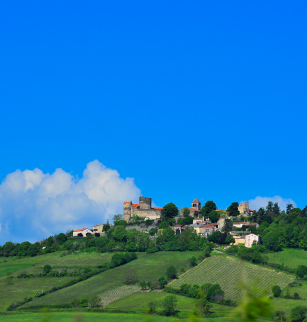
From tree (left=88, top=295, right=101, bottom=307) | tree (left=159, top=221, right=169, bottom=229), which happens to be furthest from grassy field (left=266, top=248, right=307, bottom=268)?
tree (left=88, top=295, right=101, bottom=307)

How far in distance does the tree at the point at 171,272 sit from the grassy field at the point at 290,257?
60.4ft

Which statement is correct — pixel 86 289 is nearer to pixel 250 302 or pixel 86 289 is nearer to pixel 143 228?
pixel 143 228

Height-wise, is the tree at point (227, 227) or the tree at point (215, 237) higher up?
the tree at point (227, 227)

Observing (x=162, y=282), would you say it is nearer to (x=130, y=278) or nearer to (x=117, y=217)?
(x=130, y=278)

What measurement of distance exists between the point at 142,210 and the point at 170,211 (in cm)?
718

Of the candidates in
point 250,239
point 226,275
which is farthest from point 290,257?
point 226,275

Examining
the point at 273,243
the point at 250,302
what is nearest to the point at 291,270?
the point at 273,243

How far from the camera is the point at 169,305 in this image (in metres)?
64.0

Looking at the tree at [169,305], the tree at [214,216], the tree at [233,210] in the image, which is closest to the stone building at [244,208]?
the tree at [233,210]

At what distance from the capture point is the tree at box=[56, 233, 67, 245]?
12116 centimetres

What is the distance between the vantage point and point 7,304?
72.3 meters

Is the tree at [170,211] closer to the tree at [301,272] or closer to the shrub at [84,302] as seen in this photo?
the tree at [301,272]

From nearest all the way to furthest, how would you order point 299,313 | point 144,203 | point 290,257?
1. point 299,313
2. point 290,257
3. point 144,203

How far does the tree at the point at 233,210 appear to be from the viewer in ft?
405
